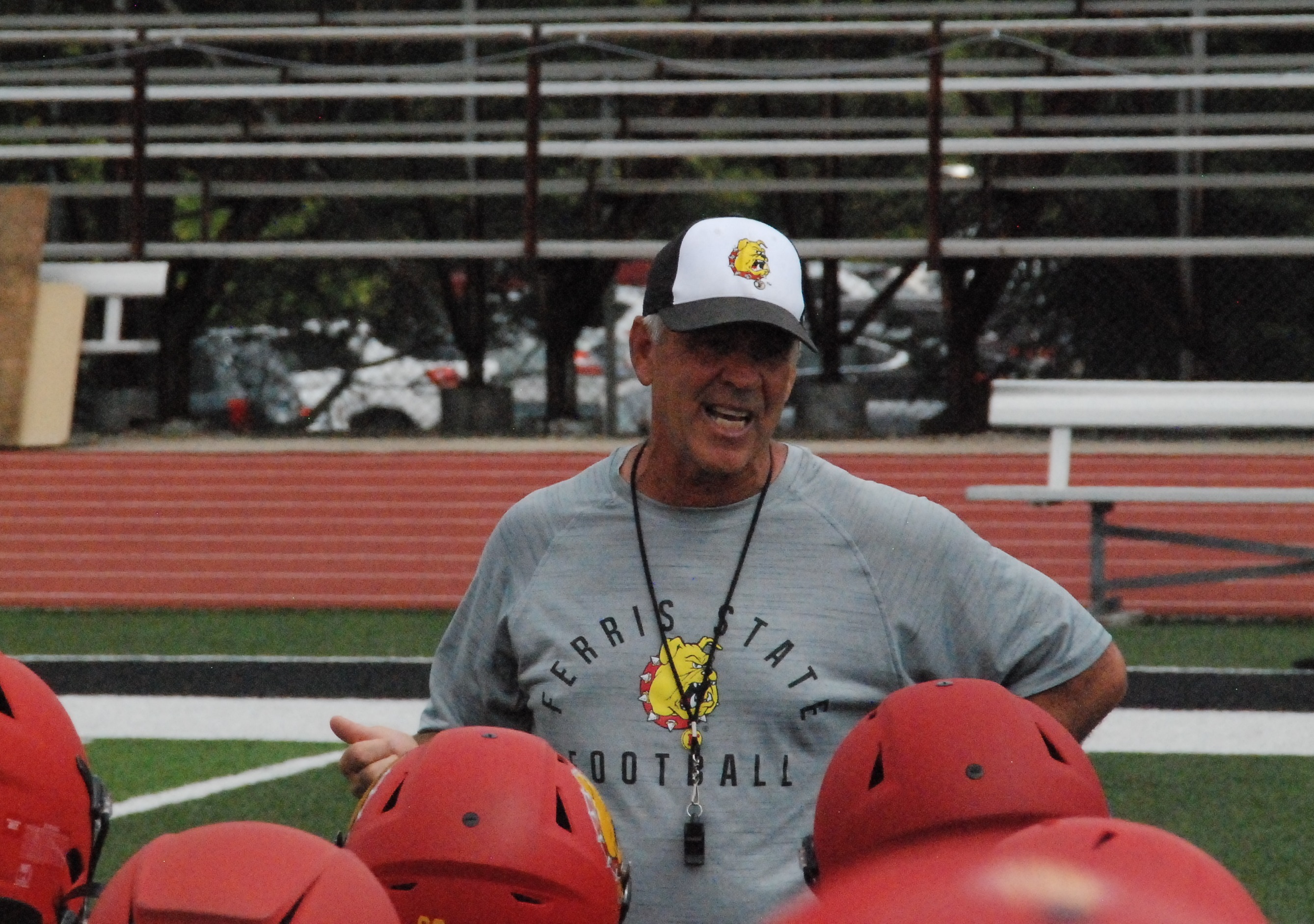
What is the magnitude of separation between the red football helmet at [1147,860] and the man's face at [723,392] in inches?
53.0

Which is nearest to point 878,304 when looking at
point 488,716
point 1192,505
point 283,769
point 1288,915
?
point 1192,505

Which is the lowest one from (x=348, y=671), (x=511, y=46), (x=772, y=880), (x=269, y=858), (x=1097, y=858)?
(x=348, y=671)

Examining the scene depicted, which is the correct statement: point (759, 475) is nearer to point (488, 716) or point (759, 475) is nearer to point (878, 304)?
point (488, 716)

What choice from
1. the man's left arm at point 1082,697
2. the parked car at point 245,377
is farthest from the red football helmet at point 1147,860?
the parked car at point 245,377

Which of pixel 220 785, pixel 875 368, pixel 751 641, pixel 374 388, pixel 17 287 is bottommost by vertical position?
pixel 220 785

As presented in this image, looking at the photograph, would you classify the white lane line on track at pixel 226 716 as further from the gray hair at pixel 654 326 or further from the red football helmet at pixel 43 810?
the gray hair at pixel 654 326

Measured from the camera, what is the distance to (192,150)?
15.5 metres

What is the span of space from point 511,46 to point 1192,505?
1031cm

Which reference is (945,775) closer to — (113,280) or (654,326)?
(654,326)

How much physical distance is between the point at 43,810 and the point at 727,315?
1.35m

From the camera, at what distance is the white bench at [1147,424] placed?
32.6 feet

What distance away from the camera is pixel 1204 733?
757 cm

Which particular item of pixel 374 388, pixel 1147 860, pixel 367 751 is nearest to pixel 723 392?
pixel 367 751

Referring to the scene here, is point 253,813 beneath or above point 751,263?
beneath
